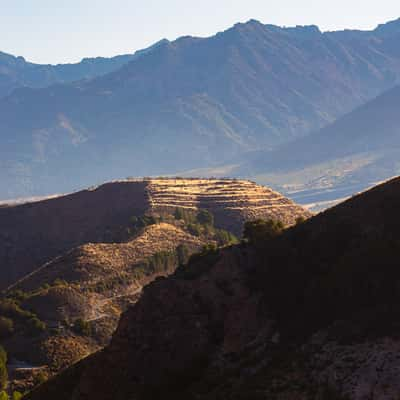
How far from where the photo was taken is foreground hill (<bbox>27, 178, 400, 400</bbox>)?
3262 cm

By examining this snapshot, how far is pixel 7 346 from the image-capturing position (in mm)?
83750

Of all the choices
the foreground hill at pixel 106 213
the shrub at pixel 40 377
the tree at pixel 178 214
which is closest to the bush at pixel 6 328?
the shrub at pixel 40 377

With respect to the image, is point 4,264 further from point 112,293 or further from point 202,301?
point 202,301

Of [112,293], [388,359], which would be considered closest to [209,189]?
[112,293]

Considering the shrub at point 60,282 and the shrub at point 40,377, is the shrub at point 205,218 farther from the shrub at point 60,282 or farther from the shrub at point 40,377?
the shrub at point 40,377

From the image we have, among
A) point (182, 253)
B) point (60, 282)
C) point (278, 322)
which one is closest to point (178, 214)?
point (182, 253)

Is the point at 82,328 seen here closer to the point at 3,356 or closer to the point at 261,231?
the point at 3,356

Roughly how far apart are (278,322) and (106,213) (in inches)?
4323

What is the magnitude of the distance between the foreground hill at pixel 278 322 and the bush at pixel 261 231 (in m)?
3.09

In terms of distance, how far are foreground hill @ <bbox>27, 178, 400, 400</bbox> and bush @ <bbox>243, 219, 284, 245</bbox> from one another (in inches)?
122

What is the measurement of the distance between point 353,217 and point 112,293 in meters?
60.7

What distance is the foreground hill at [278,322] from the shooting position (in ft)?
107

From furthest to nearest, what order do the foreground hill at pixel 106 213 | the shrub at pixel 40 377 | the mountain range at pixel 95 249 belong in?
the foreground hill at pixel 106 213 < the mountain range at pixel 95 249 < the shrub at pixel 40 377

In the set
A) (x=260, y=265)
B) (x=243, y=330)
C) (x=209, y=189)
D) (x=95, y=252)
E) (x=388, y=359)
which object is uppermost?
(x=209, y=189)
